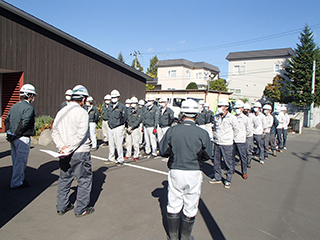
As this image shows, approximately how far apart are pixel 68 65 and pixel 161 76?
105 feet

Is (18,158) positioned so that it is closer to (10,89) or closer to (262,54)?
(10,89)

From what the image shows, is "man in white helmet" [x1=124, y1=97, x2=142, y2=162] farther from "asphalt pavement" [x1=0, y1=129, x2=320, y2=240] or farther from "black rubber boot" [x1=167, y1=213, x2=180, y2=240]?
"black rubber boot" [x1=167, y1=213, x2=180, y2=240]

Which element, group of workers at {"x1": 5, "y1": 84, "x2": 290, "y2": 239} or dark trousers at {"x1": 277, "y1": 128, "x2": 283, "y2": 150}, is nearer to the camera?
group of workers at {"x1": 5, "y1": 84, "x2": 290, "y2": 239}

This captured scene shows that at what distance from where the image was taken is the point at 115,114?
23.4 feet

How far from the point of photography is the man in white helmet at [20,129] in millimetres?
4809

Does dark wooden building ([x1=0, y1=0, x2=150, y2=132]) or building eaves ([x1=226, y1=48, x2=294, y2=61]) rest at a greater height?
building eaves ([x1=226, y1=48, x2=294, y2=61])

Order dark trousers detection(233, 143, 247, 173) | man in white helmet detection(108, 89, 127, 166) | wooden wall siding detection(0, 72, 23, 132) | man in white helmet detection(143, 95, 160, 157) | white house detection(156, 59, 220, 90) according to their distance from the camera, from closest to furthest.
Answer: dark trousers detection(233, 143, 247, 173) → man in white helmet detection(108, 89, 127, 166) → man in white helmet detection(143, 95, 160, 157) → wooden wall siding detection(0, 72, 23, 132) → white house detection(156, 59, 220, 90)

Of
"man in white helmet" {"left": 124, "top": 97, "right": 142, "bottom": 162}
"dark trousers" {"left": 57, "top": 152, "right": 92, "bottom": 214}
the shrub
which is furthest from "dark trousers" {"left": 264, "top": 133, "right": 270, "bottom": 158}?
the shrub

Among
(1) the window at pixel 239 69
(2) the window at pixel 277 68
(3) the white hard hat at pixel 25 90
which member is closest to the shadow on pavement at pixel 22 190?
(3) the white hard hat at pixel 25 90

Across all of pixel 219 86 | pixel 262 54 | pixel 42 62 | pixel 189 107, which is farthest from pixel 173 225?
pixel 262 54

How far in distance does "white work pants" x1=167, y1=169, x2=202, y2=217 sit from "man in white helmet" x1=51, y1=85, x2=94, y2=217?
1.59 m

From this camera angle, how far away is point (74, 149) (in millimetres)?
3828

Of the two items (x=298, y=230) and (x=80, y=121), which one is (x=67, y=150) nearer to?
(x=80, y=121)

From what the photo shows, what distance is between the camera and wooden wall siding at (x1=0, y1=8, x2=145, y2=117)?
34.7 ft
